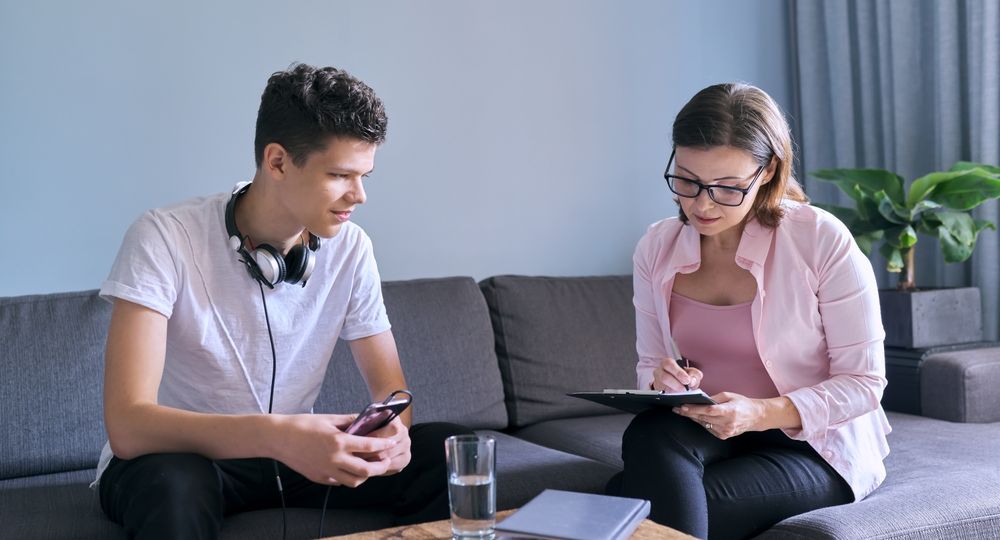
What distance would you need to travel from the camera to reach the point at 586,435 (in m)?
2.35

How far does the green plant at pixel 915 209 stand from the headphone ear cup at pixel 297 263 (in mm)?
1682

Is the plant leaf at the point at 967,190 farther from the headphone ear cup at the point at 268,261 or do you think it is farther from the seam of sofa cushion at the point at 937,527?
the headphone ear cup at the point at 268,261

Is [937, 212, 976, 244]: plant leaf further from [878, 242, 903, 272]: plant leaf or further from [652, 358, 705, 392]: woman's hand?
[652, 358, 705, 392]: woman's hand

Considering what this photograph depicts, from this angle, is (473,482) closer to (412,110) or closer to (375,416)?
(375,416)

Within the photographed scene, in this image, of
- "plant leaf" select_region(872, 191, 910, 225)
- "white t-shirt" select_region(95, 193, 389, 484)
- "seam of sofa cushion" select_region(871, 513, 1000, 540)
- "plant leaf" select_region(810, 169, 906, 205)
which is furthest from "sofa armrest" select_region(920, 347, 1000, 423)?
"white t-shirt" select_region(95, 193, 389, 484)

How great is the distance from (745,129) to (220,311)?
1001 mm

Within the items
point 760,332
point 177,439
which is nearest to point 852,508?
point 760,332

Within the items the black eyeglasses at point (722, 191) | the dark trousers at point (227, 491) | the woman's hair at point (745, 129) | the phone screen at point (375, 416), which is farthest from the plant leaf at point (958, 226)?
the phone screen at point (375, 416)

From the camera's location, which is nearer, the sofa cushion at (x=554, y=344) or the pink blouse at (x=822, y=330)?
the pink blouse at (x=822, y=330)

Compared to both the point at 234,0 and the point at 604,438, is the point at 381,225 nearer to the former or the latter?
the point at 234,0

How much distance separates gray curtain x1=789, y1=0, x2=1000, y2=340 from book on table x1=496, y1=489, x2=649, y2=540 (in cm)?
206

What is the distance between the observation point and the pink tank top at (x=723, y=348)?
72.6 inches

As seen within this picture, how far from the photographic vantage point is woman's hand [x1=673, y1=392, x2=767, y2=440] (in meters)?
1.63

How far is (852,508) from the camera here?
1672mm
